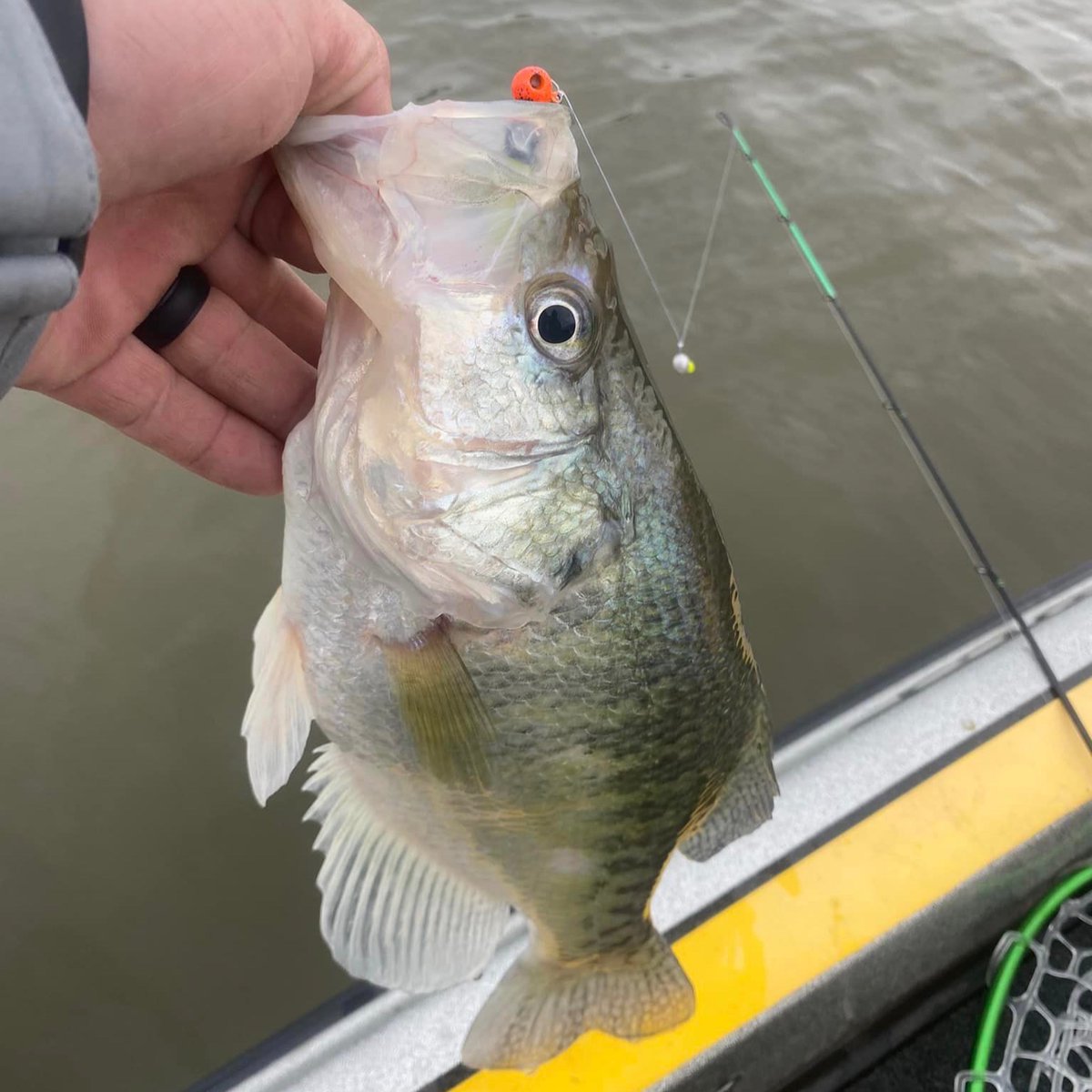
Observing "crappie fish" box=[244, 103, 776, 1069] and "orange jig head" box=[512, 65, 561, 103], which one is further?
"orange jig head" box=[512, 65, 561, 103]

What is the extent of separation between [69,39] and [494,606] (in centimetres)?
79

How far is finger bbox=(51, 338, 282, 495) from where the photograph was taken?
4.74 ft

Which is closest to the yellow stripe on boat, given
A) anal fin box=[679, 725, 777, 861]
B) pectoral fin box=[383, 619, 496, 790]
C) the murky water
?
anal fin box=[679, 725, 777, 861]

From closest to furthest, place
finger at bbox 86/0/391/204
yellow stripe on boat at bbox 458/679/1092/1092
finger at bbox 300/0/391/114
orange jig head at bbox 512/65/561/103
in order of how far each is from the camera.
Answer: finger at bbox 86/0/391/204
finger at bbox 300/0/391/114
orange jig head at bbox 512/65/561/103
yellow stripe on boat at bbox 458/679/1092/1092

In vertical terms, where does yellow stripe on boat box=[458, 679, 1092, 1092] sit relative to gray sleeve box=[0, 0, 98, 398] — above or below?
below

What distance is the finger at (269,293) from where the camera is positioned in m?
1.45

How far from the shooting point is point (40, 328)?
96cm

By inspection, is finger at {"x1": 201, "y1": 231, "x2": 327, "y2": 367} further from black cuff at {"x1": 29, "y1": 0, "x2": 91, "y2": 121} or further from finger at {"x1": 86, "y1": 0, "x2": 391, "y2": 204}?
black cuff at {"x1": 29, "y1": 0, "x2": 91, "y2": 121}

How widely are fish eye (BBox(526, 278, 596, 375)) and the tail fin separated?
3.15 ft

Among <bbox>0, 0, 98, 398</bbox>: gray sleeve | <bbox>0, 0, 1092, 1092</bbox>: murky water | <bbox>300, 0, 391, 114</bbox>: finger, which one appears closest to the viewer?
<bbox>0, 0, 98, 398</bbox>: gray sleeve

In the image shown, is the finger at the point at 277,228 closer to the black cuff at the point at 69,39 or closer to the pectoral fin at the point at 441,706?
the black cuff at the point at 69,39

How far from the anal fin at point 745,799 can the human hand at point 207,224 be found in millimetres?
954

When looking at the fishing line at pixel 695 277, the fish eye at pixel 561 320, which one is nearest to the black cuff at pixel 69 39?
the fish eye at pixel 561 320

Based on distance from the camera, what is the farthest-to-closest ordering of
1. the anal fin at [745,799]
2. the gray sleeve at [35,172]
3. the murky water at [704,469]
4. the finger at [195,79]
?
1. the murky water at [704,469]
2. the anal fin at [745,799]
3. the finger at [195,79]
4. the gray sleeve at [35,172]
